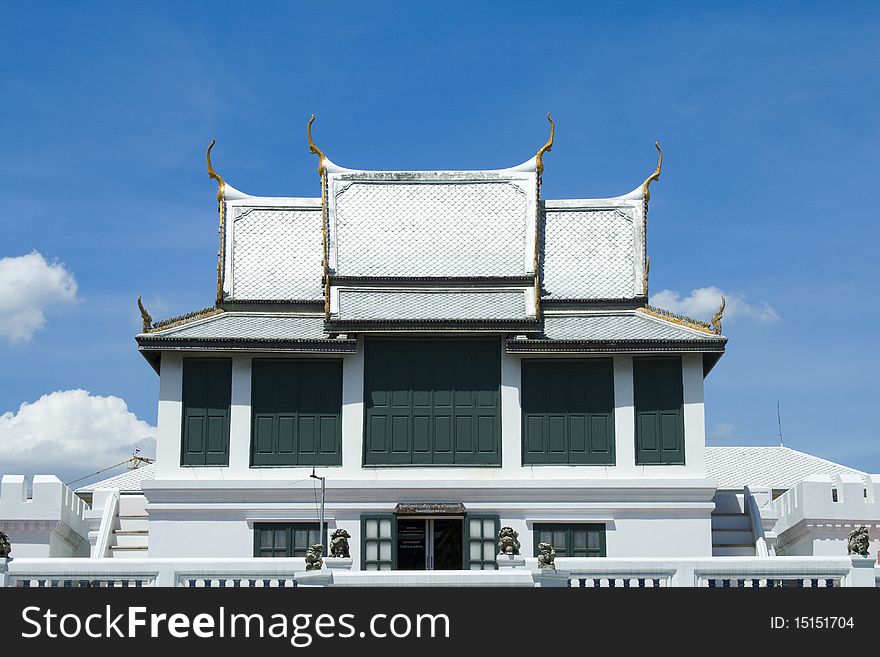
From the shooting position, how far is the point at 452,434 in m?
28.9

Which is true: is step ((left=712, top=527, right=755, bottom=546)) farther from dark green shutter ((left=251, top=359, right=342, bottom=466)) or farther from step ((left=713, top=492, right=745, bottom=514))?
dark green shutter ((left=251, top=359, right=342, bottom=466))

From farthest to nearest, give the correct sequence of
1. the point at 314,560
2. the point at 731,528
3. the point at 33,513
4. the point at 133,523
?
the point at 133,523 → the point at 731,528 → the point at 33,513 → the point at 314,560

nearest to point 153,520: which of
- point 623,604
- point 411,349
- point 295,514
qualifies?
point 295,514

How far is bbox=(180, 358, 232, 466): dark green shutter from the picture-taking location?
94.3 ft

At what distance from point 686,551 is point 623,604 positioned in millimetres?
10591

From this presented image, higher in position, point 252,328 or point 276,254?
point 276,254

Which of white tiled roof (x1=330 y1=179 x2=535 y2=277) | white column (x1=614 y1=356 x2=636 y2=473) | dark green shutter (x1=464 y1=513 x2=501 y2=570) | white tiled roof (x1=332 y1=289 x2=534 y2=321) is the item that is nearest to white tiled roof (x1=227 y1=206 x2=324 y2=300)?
white tiled roof (x1=330 y1=179 x2=535 y2=277)

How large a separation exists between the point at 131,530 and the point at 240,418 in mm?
4455

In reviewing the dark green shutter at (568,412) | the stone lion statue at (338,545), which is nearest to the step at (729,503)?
the dark green shutter at (568,412)

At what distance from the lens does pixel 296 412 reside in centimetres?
2898

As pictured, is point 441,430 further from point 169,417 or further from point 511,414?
point 169,417

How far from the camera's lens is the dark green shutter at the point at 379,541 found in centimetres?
2820

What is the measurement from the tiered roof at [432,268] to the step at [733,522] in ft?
13.3

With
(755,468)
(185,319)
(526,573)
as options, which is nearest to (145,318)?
(185,319)
